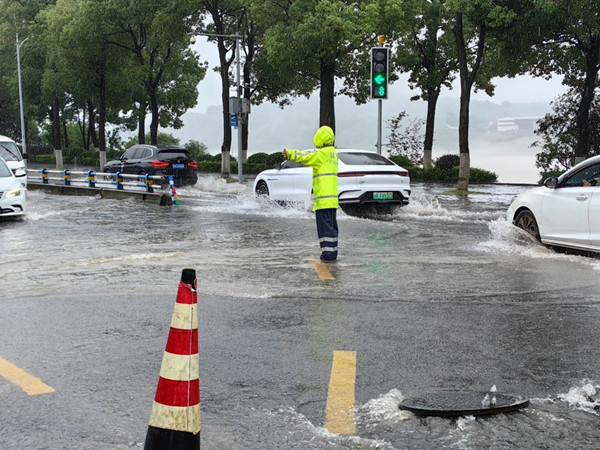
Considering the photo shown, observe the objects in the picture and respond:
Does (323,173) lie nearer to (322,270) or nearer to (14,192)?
(322,270)

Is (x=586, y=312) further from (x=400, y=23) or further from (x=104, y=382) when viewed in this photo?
(x=400, y=23)

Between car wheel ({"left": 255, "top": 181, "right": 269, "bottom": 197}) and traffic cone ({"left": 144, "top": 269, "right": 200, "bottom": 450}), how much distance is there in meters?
15.9

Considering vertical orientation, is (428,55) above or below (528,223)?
above

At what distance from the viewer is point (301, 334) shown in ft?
21.0

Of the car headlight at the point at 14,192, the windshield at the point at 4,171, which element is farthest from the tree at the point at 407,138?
the car headlight at the point at 14,192

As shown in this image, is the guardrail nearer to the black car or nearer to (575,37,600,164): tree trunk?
the black car

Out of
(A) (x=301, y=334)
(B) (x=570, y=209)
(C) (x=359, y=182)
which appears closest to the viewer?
(A) (x=301, y=334)

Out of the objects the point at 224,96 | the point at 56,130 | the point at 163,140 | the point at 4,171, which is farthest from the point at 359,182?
the point at 163,140

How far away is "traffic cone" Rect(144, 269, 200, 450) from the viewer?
3418 millimetres

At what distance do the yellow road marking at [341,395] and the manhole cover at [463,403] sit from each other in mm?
348

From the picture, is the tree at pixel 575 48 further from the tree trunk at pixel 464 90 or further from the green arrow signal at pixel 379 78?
the green arrow signal at pixel 379 78

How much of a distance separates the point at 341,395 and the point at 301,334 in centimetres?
162

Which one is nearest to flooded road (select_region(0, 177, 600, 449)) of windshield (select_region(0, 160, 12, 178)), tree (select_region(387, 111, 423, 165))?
windshield (select_region(0, 160, 12, 178))

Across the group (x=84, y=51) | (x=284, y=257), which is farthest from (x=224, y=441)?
(x=84, y=51)
